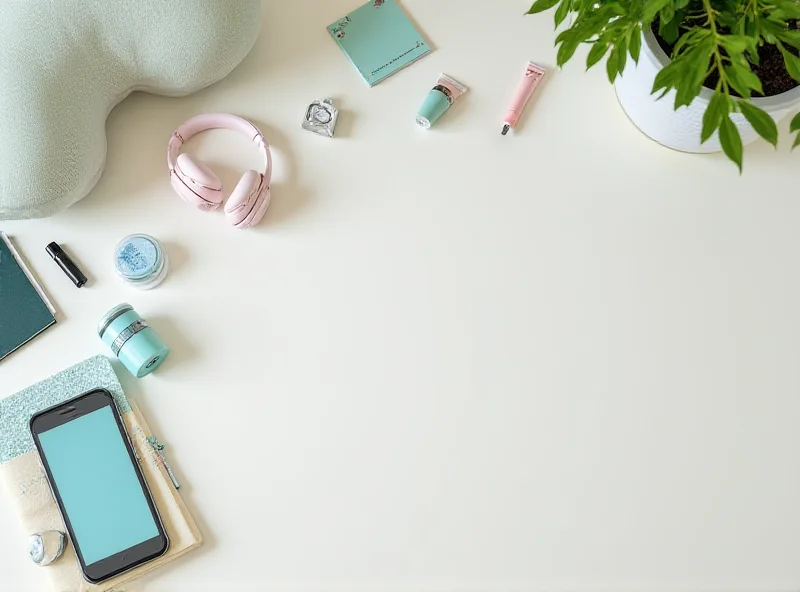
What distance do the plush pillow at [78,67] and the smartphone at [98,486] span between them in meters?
0.19

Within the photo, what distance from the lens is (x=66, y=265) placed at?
0.68m

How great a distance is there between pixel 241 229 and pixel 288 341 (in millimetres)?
115

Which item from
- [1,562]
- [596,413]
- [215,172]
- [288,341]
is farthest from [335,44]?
[1,562]

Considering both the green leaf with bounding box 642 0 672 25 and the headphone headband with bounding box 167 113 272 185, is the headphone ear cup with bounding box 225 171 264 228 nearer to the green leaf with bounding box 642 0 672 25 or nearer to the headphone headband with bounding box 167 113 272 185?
the headphone headband with bounding box 167 113 272 185

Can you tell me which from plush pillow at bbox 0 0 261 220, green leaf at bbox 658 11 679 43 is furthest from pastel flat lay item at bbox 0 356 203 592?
green leaf at bbox 658 11 679 43

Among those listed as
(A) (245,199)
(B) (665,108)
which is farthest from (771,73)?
(A) (245,199)

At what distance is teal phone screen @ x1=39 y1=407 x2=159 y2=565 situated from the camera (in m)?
0.62

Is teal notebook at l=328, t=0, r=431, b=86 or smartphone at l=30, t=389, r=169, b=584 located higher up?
teal notebook at l=328, t=0, r=431, b=86

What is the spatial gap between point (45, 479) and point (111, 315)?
0.15 m

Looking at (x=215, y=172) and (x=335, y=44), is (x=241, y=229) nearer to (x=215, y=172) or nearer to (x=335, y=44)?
(x=215, y=172)

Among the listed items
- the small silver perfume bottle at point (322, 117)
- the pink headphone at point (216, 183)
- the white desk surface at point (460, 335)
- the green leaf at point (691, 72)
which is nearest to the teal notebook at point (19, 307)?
the white desk surface at point (460, 335)

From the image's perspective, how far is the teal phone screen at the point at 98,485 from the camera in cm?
62

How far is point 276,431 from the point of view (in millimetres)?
655

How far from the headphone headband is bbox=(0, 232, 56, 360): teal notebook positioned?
0.17 m
